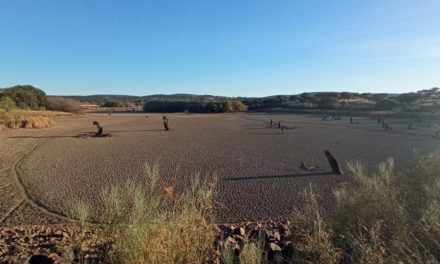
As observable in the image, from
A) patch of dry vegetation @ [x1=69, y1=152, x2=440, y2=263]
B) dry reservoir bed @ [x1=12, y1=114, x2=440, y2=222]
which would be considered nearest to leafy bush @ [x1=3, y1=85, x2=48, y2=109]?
dry reservoir bed @ [x1=12, y1=114, x2=440, y2=222]

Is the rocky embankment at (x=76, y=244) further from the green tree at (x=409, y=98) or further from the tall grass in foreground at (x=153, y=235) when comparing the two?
the green tree at (x=409, y=98)

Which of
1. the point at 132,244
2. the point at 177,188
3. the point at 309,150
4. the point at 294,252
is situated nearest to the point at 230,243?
the point at 294,252

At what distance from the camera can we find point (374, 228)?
18.8 feet

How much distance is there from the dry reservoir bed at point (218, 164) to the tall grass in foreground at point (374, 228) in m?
2.34

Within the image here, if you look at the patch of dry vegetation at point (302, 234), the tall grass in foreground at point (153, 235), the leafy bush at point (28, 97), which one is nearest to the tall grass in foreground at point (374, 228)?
the patch of dry vegetation at point (302, 234)

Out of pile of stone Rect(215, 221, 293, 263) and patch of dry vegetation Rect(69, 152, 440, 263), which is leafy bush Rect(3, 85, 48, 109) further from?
patch of dry vegetation Rect(69, 152, 440, 263)

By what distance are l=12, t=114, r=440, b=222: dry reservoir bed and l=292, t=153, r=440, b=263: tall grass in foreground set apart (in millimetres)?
2337

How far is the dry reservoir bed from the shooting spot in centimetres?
1048

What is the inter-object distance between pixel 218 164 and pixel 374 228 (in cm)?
1001

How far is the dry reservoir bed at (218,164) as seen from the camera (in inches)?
412

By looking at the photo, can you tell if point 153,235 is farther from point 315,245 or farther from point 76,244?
point 315,245

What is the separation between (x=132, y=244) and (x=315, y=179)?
8.77m

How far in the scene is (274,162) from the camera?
52.5 feet

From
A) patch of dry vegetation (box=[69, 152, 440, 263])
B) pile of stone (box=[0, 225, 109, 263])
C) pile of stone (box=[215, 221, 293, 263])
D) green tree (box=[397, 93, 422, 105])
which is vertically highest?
patch of dry vegetation (box=[69, 152, 440, 263])
